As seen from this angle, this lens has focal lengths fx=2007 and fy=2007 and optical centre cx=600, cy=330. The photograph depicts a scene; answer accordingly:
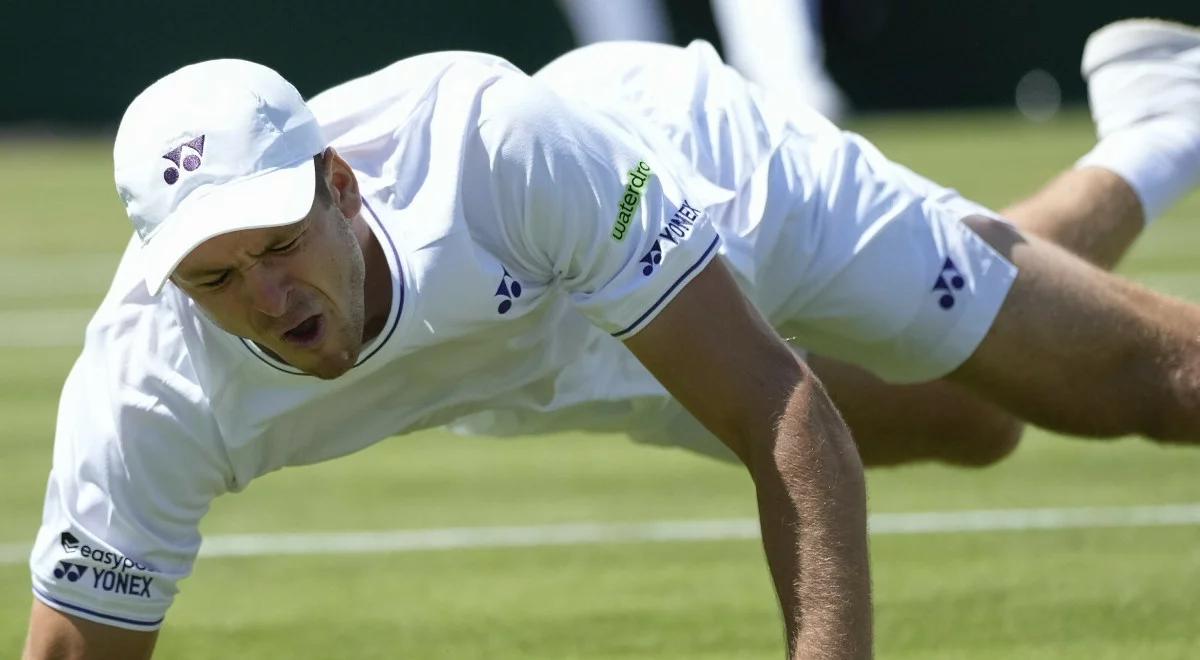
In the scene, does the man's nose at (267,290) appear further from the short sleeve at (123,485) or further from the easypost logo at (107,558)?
the easypost logo at (107,558)

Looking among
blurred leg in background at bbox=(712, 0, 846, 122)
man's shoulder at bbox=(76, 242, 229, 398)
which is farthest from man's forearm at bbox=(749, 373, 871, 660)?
blurred leg in background at bbox=(712, 0, 846, 122)

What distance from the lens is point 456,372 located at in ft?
15.3

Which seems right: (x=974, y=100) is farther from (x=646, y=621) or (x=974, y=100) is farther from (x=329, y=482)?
(x=646, y=621)


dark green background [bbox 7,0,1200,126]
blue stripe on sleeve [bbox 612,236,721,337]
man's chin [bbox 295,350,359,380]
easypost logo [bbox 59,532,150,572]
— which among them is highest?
blue stripe on sleeve [bbox 612,236,721,337]

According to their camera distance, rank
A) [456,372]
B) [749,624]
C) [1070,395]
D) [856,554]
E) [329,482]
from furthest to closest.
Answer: [329,482] < [749,624] < [1070,395] < [456,372] < [856,554]

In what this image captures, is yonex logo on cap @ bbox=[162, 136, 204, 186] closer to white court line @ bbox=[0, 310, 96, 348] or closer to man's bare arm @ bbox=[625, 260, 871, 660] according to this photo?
man's bare arm @ bbox=[625, 260, 871, 660]

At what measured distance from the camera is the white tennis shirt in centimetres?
417

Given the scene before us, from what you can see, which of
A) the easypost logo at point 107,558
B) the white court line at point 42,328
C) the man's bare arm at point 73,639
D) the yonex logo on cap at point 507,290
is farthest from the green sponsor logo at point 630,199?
the white court line at point 42,328

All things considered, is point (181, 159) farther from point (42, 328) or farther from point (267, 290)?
point (42, 328)

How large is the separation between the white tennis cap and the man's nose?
124 millimetres

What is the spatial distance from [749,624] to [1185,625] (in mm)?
1176

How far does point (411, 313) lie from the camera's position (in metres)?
4.32

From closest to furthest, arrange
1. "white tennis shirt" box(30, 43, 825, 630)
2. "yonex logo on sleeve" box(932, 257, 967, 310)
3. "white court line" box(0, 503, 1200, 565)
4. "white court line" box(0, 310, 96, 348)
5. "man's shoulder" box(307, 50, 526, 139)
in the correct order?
"white tennis shirt" box(30, 43, 825, 630)
"man's shoulder" box(307, 50, 526, 139)
"yonex logo on sleeve" box(932, 257, 967, 310)
"white court line" box(0, 503, 1200, 565)
"white court line" box(0, 310, 96, 348)


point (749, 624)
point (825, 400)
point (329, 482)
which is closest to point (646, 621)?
point (749, 624)
